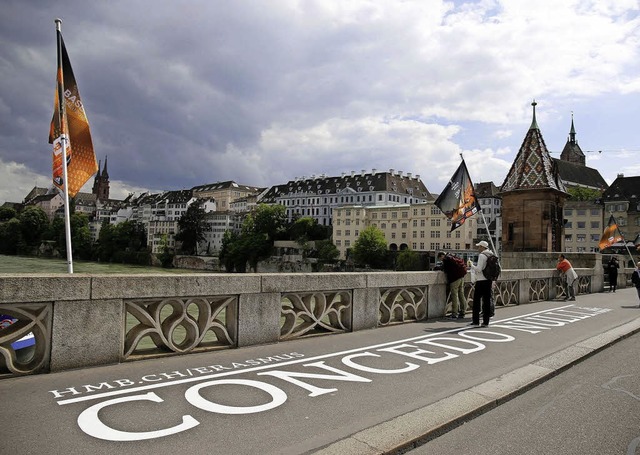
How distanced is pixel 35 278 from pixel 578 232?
351 feet

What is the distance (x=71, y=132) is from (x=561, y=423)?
8.41 meters

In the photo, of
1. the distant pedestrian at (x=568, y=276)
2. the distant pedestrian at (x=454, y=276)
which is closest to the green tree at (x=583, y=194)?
the distant pedestrian at (x=568, y=276)

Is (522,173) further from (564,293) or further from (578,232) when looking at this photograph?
(578,232)

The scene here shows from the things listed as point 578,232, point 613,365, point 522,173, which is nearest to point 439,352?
point 613,365

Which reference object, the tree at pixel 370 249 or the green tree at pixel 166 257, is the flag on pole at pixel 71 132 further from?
the green tree at pixel 166 257

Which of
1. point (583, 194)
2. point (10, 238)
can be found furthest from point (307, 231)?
point (10, 238)

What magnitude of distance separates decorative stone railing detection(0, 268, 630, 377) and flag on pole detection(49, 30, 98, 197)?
9.56 ft

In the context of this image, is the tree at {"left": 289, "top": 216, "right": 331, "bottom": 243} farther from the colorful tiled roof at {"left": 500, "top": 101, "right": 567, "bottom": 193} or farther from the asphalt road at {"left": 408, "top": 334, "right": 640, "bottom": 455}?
the asphalt road at {"left": 408, "top": 334, "right": 640, "bottom": 455}

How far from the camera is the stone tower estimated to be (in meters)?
22.9

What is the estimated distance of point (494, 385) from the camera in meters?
5.21

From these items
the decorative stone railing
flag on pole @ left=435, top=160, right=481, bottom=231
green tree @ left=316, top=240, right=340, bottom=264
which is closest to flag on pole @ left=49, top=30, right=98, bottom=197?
the decorative stone railing

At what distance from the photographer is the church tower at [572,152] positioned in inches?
5522

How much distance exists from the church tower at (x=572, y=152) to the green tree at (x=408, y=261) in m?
73.4

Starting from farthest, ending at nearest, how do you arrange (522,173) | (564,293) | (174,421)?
(522,173)
(564,293)
(174,421)
